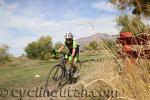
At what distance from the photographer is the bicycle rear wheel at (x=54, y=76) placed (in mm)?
11784

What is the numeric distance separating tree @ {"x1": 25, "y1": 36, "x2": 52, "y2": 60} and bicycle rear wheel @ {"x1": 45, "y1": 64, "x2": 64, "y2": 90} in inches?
2220

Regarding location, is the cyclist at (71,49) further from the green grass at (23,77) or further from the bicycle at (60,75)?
the green grass at (23,77)

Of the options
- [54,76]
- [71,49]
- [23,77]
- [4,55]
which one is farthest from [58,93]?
[4,55]

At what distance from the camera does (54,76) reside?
12.2m

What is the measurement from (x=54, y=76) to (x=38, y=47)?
61.9 metres

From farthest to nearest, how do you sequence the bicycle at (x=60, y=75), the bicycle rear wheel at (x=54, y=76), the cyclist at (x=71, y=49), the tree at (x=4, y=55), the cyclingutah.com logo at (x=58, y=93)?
the tree at (x=4, y=55) → the cyclist at (x=71, y=49) → the bicycle at (x=60, y=75) → the bicycle rear wheel at (x=54, y=76) → the cyclingutah.com logo at (x=58, y=93)

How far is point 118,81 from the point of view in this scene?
16.6ft

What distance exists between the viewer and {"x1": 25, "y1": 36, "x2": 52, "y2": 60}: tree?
235 ft

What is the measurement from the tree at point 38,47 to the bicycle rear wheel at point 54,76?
185 feet

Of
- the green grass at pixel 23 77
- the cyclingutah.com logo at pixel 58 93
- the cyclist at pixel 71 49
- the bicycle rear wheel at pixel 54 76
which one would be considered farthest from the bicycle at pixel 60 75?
the green grass at pixel 23 77

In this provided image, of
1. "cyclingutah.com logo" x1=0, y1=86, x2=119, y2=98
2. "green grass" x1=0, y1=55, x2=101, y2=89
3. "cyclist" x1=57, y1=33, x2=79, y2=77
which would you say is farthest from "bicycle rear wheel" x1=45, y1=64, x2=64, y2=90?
"green grass" x1=0, y1=55, x2=101, y2=89

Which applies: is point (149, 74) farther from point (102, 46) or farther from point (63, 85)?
point (63, 85)

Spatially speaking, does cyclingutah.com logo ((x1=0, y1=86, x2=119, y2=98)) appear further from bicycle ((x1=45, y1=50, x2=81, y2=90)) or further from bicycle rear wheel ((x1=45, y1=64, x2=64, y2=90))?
bicycle ((x1=45, y1=50, x2=81, y2=90))

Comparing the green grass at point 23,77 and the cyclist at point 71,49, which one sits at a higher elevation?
the cyclist at point 71,49
